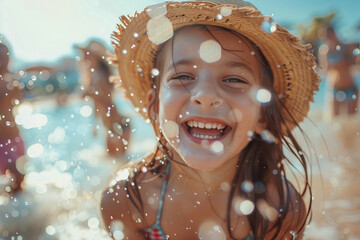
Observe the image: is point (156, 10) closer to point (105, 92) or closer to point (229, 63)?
point (229, 63)

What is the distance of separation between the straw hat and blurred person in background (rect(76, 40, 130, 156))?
289cm

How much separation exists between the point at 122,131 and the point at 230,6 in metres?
4.00

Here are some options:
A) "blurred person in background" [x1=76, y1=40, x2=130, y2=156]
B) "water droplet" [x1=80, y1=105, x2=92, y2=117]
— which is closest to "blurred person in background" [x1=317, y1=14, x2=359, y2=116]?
"blurred person in background" [x1=76, y1=40, x2=130, y2=156]

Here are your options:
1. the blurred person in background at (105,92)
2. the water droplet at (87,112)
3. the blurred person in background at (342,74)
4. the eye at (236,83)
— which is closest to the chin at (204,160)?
the eye at (236,83)

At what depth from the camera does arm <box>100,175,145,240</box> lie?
2.39m

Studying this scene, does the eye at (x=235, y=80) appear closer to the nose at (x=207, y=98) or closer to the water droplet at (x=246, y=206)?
the nose at (x=207, y=98)

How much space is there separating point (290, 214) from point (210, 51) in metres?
1.18

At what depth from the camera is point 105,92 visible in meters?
5.68

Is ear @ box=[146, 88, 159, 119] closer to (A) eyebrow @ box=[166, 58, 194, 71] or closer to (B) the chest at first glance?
(A) eyebrow @ box=[166, 58, 194, 71]

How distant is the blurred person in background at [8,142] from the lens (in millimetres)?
3801

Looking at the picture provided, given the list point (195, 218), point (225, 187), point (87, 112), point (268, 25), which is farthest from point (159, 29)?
point (87, 112)

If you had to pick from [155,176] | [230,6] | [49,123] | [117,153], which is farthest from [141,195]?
[49,123]

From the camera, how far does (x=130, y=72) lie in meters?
2.54

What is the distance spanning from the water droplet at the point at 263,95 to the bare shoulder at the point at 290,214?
1.95ft
